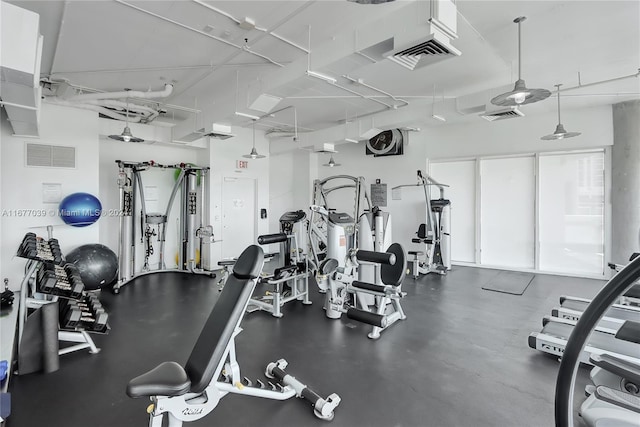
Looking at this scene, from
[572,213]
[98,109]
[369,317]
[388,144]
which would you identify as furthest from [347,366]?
[388,144]

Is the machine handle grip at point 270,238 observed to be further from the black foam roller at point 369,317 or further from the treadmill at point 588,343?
the treadmill at point 588,343

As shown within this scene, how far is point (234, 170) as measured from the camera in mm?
7141

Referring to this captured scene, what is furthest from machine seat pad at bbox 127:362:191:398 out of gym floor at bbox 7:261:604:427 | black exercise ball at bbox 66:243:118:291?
black exercise ball at bbox 66:243:118:291

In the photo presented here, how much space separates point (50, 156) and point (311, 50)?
13.3 ft

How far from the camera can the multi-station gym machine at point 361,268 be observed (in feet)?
11.7

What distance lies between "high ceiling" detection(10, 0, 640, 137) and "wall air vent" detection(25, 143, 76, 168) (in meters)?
1.02

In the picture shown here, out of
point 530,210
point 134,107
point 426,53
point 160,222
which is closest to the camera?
point 426,53

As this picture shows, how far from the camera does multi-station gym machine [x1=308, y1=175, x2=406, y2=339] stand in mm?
3553

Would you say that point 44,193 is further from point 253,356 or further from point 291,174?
point 291,174

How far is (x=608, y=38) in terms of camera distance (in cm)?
344

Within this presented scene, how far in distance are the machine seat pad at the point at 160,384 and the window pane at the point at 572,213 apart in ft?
22.1

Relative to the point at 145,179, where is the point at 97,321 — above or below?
below

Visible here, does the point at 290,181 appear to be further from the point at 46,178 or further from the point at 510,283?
the point at 510,283

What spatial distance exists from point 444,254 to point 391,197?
1.82m
